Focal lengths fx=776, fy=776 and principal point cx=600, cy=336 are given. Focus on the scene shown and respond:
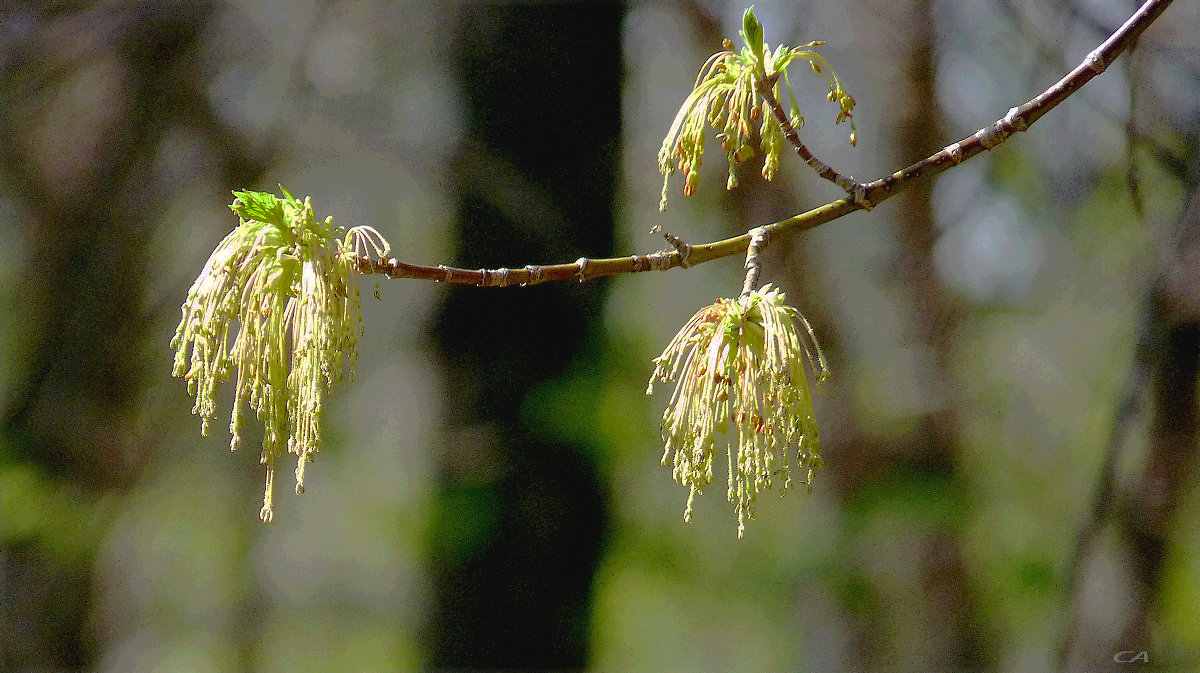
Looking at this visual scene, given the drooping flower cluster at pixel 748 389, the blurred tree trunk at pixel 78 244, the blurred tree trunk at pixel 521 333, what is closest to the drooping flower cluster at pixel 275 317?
the drooping flower cluster at pixel 748 389

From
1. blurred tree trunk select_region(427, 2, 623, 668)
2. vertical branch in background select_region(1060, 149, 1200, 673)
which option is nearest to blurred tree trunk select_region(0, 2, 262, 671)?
blurred tree trunk select_region(427, 2, 623, 668)

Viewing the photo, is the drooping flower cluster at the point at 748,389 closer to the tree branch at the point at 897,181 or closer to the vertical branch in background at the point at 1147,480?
the tree branch at the point at 897,181

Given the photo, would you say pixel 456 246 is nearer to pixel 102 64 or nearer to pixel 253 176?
pixel 253 176

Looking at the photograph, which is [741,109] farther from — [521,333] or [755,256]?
[521,333]

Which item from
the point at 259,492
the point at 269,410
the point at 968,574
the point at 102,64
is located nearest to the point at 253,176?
the point at 102,64

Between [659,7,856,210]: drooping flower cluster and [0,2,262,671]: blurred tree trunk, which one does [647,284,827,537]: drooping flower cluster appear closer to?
[659,7,856,210]: drooping flower cluster

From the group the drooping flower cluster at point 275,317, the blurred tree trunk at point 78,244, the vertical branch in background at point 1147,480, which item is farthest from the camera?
the blurred tree trunk at point 78,244

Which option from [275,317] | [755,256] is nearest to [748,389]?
[755,256]

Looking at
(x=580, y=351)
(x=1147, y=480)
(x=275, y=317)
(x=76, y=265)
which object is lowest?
(x=1147, y=480)
